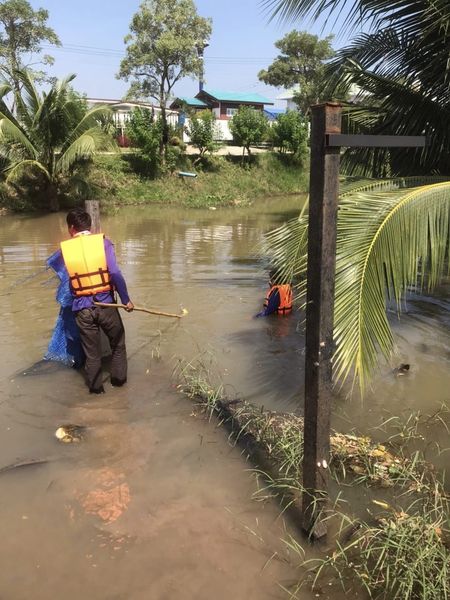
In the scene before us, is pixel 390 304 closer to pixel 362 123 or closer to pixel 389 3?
pixel 362 123

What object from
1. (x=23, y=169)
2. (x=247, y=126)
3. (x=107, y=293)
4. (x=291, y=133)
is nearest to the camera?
(x=107, y=293)

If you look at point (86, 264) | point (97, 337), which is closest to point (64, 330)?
point (97, 337)

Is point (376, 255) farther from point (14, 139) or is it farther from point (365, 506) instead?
point (14, 139)

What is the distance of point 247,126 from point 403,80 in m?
Result: 22.5

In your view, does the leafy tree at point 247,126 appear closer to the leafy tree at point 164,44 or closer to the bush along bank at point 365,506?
the leafy tree at point 164,44

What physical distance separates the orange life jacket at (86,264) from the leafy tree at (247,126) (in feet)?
78.2

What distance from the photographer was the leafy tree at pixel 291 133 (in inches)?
1125

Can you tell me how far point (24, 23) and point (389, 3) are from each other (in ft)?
73.2

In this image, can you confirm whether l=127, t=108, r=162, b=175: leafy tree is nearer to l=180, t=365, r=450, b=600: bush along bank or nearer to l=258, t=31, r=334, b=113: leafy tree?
l=258, t=31, r=334, b=113: leafy tree

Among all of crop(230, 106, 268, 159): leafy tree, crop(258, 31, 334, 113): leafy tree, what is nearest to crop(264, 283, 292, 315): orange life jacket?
crop(230, 106, 268, 159): leafy tree

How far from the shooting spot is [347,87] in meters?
6.01

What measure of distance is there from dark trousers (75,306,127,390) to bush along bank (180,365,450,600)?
0.82 meters

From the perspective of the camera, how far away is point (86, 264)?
15.3 ft

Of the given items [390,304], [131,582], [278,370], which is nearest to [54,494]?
[131,582]
